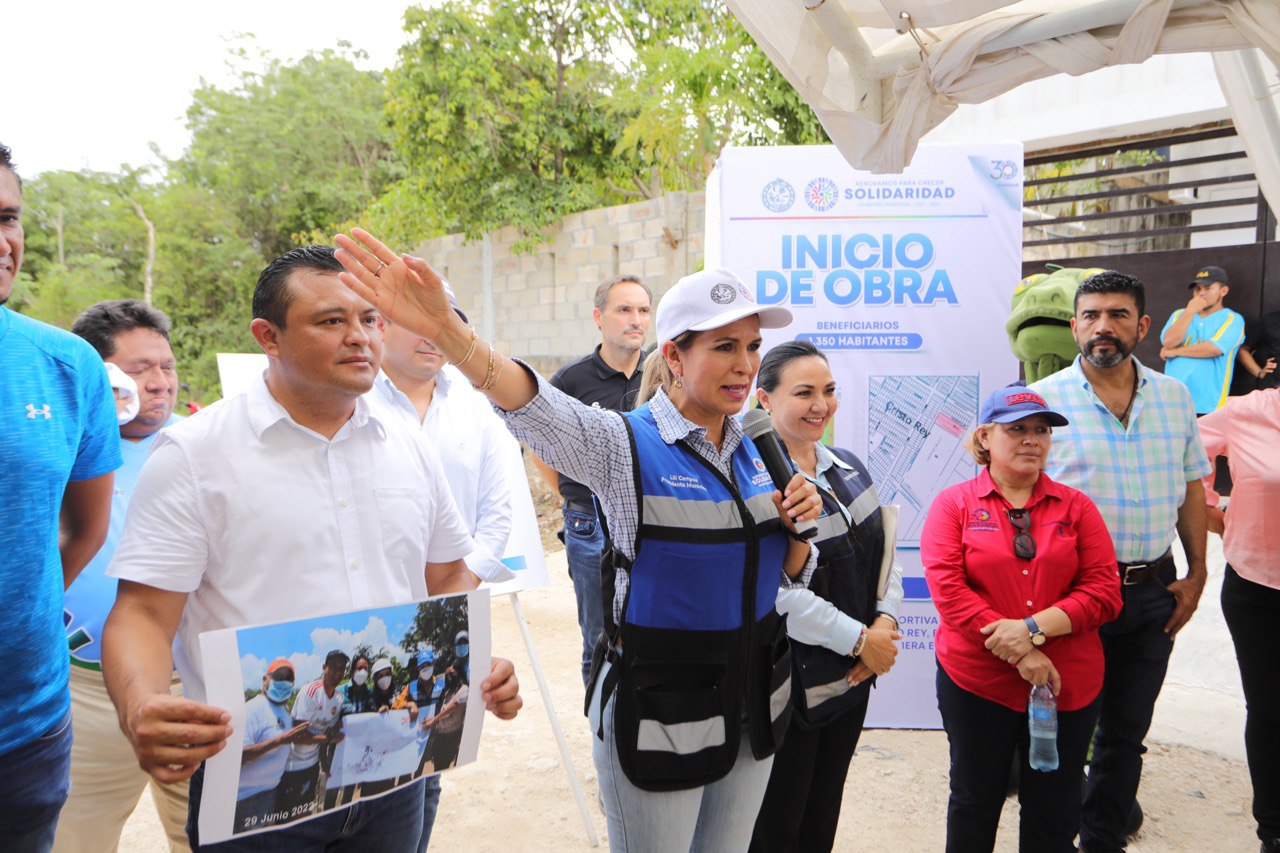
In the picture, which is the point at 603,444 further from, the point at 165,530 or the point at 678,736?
the point at 165,530

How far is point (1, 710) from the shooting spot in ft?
5.55

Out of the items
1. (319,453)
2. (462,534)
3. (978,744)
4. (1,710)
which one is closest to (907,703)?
(978,744)

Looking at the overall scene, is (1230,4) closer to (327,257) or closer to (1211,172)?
(327,257)

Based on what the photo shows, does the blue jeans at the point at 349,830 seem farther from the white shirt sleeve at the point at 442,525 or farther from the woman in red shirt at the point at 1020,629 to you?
the woman in red shirt at the point at 1020,629

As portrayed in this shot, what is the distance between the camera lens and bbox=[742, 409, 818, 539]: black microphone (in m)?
2.09

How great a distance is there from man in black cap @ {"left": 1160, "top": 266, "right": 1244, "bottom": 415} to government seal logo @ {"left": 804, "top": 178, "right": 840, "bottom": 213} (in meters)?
4.72

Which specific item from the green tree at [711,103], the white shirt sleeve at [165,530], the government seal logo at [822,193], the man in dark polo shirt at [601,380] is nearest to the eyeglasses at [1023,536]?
the man in dark polo shirt at [601,380]

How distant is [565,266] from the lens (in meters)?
12.7

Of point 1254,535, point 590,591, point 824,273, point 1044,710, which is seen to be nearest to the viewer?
point 1044,710

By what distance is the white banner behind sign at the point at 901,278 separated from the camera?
428 cm

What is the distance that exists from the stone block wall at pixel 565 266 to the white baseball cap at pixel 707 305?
26.6 ft

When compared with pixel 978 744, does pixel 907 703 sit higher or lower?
lower

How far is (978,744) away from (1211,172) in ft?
46.9

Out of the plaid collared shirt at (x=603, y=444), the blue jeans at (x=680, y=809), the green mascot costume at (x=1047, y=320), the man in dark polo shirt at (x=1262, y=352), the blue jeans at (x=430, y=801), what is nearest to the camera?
the plaid collared shirt at (x=603, y=444)
